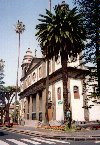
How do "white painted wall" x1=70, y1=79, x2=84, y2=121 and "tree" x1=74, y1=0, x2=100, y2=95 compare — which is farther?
"white painted wall" x1=70, y1=79, x2=84, y2=121

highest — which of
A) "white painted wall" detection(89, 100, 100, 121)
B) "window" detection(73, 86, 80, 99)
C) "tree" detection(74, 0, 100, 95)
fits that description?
"tree" detection(74, 0, 100, 95)

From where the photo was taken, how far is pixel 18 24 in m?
58.9

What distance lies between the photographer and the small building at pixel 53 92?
3792 cm

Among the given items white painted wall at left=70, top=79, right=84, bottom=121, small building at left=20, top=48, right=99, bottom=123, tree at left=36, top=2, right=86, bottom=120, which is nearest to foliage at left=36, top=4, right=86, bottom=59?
tree at left=36, top=2, right=86, bottom=120

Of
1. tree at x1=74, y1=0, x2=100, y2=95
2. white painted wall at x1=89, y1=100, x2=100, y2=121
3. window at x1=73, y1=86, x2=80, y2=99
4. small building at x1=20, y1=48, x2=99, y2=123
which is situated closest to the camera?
tree at x1=74, y1=0, x2=100, y2=95

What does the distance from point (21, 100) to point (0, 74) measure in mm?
8949

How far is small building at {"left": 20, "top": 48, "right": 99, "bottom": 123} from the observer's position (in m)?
37.9

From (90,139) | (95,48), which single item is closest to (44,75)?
(95,48)

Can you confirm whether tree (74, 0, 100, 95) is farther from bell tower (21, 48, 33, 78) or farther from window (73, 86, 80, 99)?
bell tower (21, 48, 33, 78)

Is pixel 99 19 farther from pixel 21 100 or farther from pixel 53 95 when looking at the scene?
pixel 21 100

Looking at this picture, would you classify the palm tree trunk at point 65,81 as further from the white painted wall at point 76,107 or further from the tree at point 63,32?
the white painted wall at point 76,107

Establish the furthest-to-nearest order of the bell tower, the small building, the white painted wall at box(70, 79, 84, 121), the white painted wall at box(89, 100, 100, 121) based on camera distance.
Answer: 1. the bell tower
2. the white painted wall at box(89, 100, 100, 121)
3. the small building
4. the white painted wall at box(70, 79, 84, 121)

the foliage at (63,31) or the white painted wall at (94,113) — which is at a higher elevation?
the foliage at (63,31)

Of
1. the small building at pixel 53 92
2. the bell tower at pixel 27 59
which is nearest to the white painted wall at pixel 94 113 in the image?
the small building at pixel 53 92
